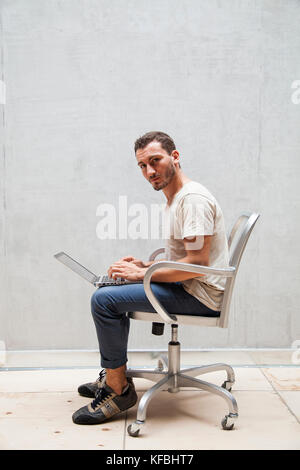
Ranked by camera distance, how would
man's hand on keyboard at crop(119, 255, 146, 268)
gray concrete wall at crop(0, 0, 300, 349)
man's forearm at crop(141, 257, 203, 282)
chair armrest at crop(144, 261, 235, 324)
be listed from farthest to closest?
1. gray concrete wall at crop(0, 0, 300, 349)
2. man's hand on keyboard at crop(119, 255, 146, 268)
3. man's forearm at crop(141, 257, 203, 282)
4. chair armrest at crop(144, 261, 235, 324)

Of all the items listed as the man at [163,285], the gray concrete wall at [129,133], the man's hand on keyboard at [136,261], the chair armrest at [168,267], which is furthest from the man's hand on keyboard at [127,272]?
the gray concrete wall at [129,133]

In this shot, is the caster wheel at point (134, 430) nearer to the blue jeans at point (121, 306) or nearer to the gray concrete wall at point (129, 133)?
the blue jeans at point (121, 306)

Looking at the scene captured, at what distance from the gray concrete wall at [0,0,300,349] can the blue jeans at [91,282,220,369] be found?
0.88m

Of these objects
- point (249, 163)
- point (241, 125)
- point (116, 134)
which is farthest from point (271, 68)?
point (116, 134)

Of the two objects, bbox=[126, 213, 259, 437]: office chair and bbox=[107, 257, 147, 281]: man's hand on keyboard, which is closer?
bbox=[126, 213, 259, 437]: office chair

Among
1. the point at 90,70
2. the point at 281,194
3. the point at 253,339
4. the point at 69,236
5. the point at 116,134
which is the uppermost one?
the point at 90,70

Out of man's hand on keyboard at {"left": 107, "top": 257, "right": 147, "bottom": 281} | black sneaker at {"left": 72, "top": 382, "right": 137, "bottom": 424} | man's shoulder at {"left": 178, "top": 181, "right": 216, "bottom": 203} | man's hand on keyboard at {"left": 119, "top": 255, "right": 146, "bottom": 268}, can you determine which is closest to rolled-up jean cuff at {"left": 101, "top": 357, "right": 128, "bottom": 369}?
black sneaker at {"left": 72, "top": 382, "right": 137, "bottom": 424}

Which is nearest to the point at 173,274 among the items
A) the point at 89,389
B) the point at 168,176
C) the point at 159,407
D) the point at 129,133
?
the point at 168,176

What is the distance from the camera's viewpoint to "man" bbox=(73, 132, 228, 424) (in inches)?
87.4

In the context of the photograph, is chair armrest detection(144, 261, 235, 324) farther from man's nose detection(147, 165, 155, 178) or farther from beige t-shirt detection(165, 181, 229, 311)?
man's nose detection(147, 165, 155, 178)

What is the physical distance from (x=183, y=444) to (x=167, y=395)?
56cm

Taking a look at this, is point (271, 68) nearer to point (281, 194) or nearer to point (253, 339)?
point (281, 194)

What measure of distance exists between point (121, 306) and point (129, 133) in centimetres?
124

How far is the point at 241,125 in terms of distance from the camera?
10.2 ft
